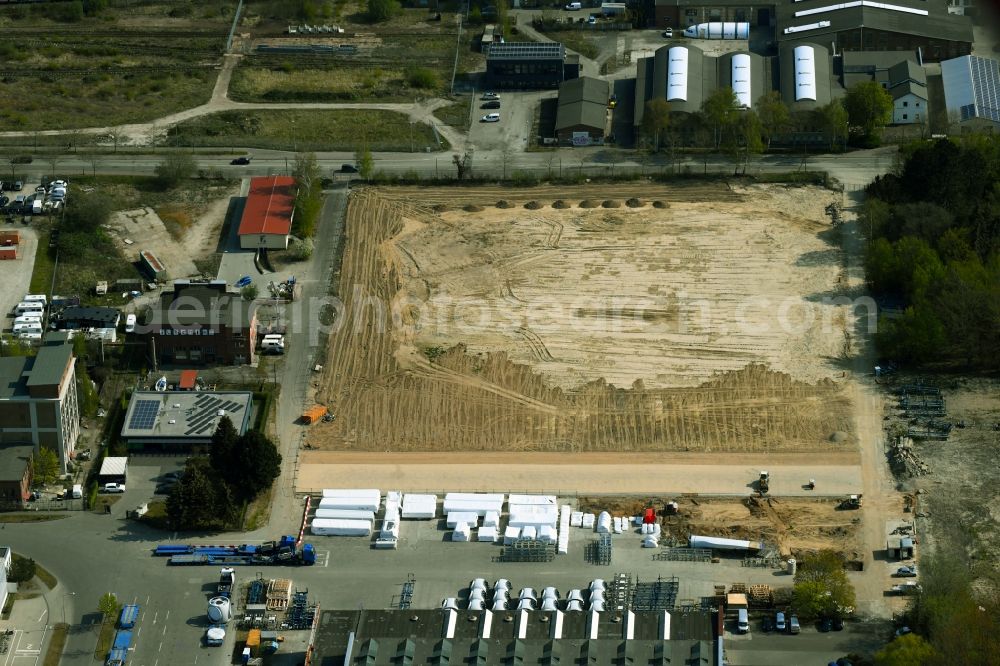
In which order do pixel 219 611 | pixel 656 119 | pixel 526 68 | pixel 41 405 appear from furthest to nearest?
pixel 526 68, pixel 656 119, pixel 41 405, pixel 219 611

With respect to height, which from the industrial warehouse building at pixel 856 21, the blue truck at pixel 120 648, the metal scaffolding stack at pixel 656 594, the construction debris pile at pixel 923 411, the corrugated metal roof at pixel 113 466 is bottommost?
the blue truck at pixel 120 648

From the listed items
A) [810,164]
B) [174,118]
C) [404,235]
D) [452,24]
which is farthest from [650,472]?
[452,24]

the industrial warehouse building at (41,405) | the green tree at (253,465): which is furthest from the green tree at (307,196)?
the green tree at (253,465)

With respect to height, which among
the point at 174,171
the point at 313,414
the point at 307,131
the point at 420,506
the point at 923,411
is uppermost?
the point at 307,131

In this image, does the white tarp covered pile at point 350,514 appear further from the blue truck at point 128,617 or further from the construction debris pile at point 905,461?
the construction debris pile at point 905,461

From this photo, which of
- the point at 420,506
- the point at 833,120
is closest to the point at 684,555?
the point at 420,506

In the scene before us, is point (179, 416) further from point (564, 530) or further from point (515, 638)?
point (515, 638)
